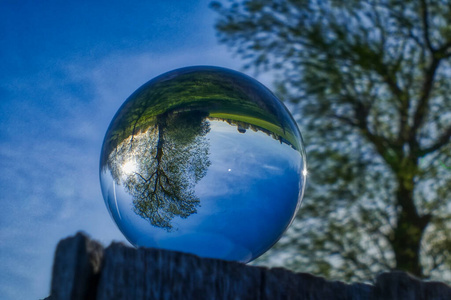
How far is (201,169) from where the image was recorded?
1977 mm

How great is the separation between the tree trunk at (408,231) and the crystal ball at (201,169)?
6.58m

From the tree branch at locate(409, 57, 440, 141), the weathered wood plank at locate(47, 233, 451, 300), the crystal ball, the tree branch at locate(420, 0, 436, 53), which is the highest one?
the tree branch at locate(420, 0, 436, 53)

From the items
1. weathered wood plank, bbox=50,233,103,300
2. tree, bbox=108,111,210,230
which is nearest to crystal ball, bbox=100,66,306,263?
tree, bbox=108,111,210,230

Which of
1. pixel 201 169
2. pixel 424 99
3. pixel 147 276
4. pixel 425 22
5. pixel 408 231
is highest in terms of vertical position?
pixel 425 22

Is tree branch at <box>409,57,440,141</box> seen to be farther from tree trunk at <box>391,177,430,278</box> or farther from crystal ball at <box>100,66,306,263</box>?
crystal ball at <box>100,66,306,263</box>

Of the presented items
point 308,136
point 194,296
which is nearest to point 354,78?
point 308,136

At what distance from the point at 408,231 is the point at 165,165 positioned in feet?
23.0

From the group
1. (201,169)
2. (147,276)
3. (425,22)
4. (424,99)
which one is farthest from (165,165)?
(425,22)

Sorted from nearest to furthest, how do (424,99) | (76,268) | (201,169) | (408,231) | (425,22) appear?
(76,268)
(201,169)
(408,231)
(424,99)
(425,22)

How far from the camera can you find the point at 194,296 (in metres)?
1.52

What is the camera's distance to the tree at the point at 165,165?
1994 mm

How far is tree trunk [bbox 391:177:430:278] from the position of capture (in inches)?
320

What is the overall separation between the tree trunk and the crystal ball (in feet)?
21.6

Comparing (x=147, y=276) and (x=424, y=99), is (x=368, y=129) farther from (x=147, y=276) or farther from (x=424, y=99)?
(x=147, y=276)
